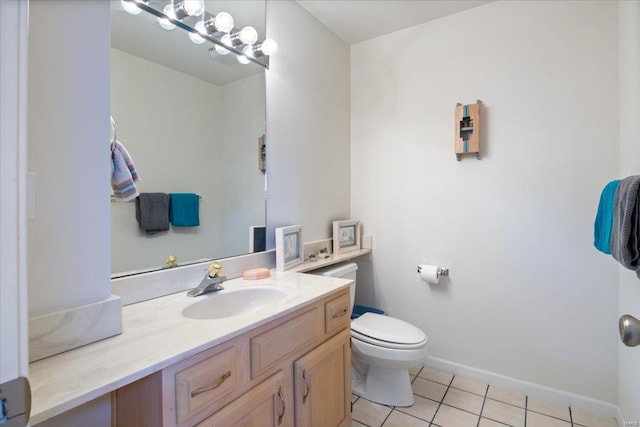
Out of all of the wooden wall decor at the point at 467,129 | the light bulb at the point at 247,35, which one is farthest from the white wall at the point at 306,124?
the wooden wall decor at the point at 467,129

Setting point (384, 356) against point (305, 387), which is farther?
point (384, 356)

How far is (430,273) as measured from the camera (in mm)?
2082

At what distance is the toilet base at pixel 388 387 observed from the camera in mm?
1791

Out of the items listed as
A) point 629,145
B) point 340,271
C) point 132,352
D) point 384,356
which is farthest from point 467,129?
point 132,352

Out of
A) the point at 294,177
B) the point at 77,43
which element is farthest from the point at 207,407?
the point at 294,177

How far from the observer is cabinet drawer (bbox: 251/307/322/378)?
1002mm

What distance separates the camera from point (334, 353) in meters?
1.37

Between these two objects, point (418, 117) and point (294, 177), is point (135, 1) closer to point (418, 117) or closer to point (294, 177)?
point (294, 177)

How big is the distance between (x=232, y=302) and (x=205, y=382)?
1.69 ft

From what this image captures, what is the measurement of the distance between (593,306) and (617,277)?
20cm

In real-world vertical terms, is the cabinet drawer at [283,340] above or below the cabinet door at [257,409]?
above

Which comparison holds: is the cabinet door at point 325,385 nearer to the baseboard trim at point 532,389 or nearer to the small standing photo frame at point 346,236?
the small standing photo frame at point 346,236

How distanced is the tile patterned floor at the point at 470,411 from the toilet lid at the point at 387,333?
41 cm

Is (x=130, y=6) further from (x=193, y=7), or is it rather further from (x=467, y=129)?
(x=467, y=129)
